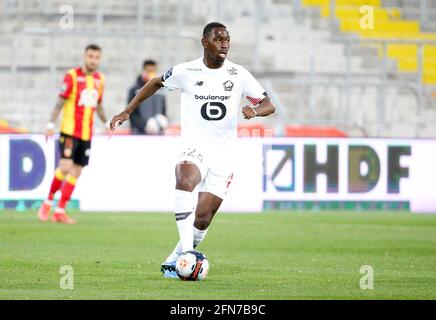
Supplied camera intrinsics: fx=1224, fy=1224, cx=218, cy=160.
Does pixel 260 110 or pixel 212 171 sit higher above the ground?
pixel 260 110

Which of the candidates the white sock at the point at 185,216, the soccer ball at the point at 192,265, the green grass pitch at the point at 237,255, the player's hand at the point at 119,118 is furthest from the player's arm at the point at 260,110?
the green grass pitch at the point at 237,255

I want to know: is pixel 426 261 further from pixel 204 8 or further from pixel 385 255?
pixel 204 8

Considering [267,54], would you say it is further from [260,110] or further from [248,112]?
[248,112]

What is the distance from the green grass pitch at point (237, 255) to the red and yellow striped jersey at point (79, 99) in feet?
4.41

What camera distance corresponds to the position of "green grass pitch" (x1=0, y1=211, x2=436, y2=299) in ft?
31.8

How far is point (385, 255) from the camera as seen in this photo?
13.3 metres

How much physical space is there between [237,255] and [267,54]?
14.4m

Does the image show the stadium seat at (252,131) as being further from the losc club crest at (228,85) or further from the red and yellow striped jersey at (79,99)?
the losc club crest at (228,85)

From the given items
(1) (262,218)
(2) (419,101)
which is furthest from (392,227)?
(2) (419,101)

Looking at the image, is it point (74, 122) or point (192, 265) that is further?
point (74, 122)

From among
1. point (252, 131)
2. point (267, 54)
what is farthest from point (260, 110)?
point (267, 54)

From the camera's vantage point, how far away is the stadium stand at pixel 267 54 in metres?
24.4

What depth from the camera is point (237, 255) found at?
13.1m
